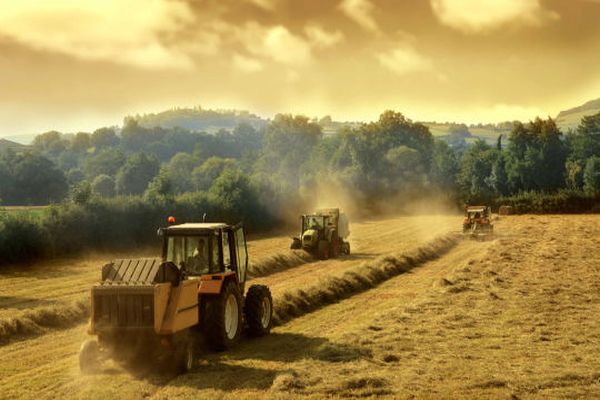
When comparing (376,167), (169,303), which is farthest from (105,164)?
(169,303)

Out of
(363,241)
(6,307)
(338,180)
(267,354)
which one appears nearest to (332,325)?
(267,354)

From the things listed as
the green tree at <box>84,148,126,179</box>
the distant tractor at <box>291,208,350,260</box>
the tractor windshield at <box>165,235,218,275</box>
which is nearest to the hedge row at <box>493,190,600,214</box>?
the distant tractor at <box>291,208,350,260</box>

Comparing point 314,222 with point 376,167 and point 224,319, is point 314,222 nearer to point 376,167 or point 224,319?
point 224,319

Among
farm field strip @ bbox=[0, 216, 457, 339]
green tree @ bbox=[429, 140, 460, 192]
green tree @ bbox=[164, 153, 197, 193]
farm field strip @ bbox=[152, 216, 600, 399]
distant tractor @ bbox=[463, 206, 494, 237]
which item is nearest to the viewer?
farm field strip @ bbox=[152, 216, 600, 399]

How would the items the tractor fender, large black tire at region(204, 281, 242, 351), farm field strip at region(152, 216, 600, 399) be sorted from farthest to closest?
large black tire at region(204, 281, 242, 351)
the tractor fender
farm field strip at region(152, 216, 600, 399)

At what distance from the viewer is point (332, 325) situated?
16.2m

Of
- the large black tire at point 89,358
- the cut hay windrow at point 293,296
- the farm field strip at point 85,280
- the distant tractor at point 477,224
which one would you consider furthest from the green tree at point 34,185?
the large black tire at point 89,358

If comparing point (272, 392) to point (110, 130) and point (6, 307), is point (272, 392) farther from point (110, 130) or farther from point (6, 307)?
point (110, 130)

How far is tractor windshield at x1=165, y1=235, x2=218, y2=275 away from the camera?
44.0 ft

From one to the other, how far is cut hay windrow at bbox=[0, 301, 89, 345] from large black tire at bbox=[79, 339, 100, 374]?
403 centimetres

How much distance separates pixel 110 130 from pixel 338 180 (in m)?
116

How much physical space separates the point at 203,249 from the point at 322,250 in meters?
18.5

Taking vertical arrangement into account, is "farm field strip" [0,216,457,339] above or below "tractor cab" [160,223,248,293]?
below

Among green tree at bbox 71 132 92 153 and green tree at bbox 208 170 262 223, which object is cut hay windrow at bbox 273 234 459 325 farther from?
green tree at bbox 71 132 92 153
